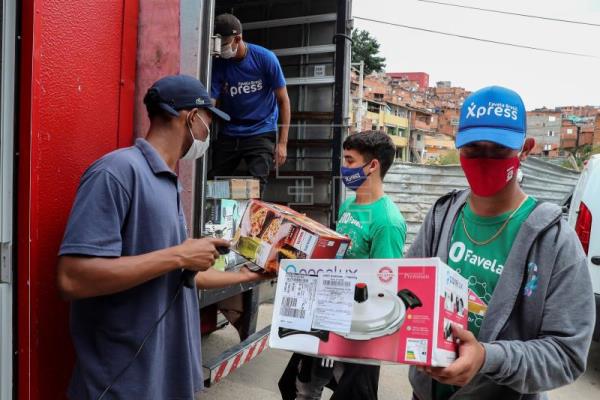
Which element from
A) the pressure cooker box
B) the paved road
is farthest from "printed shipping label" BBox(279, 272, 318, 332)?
the paved road

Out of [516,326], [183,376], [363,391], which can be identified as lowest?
[363,391]

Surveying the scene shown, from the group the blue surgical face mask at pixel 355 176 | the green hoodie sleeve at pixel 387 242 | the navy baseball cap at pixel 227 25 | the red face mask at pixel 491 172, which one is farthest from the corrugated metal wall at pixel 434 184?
the red face mask at pixel 491 172

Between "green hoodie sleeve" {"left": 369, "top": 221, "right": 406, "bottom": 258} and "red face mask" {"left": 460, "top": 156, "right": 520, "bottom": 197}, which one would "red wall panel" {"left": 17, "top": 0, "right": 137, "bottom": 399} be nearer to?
"green hoodie sleeve" {"left": 369, "top": 221, "right": 406, "bottom": 258}

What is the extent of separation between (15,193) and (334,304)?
1144 mm

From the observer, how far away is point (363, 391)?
2.37m

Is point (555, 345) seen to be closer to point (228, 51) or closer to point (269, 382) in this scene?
point (269, 382)

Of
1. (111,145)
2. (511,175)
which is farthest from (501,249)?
(111,145)

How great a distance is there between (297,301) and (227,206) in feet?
6.40

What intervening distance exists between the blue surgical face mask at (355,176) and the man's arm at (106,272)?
4.64 ft

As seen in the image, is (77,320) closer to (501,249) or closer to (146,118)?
(146,118)

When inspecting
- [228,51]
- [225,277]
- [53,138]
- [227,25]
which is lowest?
[225,277]

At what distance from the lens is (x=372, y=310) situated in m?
1.30

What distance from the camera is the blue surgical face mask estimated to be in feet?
9.20

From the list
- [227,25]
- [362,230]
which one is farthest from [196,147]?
[227,25]
